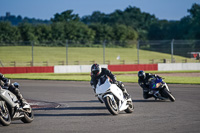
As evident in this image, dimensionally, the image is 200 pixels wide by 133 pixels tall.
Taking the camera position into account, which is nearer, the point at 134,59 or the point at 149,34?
the point at 134,59

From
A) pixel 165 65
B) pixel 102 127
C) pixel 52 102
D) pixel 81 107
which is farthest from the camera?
pixel 165 65

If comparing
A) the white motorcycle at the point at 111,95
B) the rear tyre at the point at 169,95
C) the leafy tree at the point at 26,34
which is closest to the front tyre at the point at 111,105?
the white motorcycle at the point at 111,95

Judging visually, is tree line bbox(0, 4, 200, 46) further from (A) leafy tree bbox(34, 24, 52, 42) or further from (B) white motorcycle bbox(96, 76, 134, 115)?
(B) white motorcycle bbox(96, 76, 134, 115)

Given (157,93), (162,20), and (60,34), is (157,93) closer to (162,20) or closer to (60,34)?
(60,34)

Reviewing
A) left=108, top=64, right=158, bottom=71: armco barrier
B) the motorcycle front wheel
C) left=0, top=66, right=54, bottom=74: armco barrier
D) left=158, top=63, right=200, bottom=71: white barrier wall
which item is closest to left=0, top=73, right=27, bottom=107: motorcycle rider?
the motorcycle front wheel

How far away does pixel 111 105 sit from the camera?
9.44 metres

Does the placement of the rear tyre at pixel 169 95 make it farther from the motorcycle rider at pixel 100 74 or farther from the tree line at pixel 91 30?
the tree line at pixel 91 30

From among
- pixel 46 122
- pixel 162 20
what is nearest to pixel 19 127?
pixel 46 122

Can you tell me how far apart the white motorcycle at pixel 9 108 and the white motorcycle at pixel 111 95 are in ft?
6.98

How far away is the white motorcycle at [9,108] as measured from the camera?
24.6ft

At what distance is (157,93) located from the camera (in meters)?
13.1

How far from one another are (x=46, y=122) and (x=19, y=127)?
0.85 meters

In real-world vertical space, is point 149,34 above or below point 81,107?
above

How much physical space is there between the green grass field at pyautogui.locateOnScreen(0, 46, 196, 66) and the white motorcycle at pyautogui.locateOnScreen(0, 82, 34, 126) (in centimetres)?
2928
